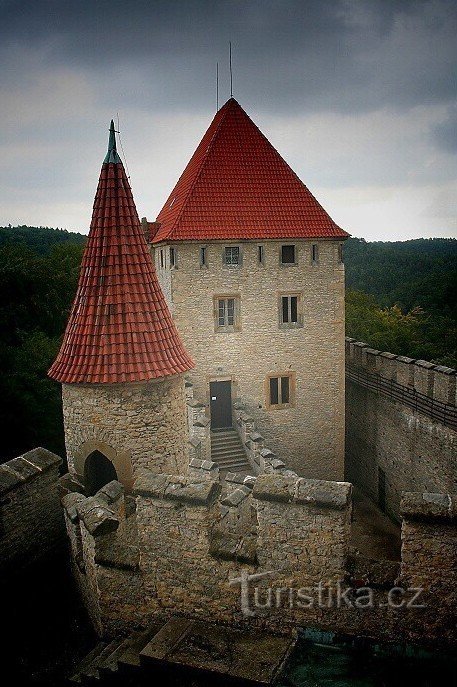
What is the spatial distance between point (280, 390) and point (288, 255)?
544 cm

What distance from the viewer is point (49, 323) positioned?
86.2 feet

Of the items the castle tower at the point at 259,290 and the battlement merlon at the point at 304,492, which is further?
the castle tower at the point at 259,290

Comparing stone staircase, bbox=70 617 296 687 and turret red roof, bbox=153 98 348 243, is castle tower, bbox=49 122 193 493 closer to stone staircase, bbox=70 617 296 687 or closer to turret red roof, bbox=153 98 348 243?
stone staircase, bbox=70 617 296 687

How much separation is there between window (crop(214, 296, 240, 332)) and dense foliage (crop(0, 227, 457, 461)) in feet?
22.3

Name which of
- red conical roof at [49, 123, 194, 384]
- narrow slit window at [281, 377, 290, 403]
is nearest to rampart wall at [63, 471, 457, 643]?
red conical roof at [49, 123, 194, 384]

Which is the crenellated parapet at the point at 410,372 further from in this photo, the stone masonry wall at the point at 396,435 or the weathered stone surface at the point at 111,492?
the weathered stone surface at the point at 111,492

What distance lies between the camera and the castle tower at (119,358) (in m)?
7.97

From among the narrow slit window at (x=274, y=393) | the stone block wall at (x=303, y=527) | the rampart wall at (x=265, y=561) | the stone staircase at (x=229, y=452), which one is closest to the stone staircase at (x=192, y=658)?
the rampart wall at (x=265, y=561)

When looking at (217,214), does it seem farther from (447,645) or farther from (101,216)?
(447,645)

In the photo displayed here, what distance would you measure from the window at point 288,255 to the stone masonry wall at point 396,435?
4.75 meters

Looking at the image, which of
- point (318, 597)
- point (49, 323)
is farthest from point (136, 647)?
point (49, 323)

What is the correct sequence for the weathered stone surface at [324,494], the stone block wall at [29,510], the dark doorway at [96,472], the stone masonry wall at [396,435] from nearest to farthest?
the weathered stone surface at [324,494]
the stone block wall at [29,510]
the dark doorway at [96,472]
the stone masonry wall at [396,435]

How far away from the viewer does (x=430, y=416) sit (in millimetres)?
15383

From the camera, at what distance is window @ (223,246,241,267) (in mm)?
18844
